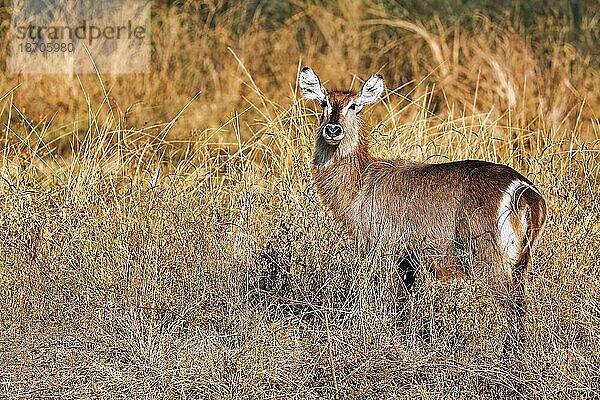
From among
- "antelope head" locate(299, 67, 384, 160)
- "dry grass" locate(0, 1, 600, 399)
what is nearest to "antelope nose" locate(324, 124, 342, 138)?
"antelope head" locate(299, 67, 384, 160)

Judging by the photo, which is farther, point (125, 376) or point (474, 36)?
point (474, 36)

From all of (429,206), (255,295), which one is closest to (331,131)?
(429,206)

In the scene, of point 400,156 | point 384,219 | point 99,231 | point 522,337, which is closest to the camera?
point 522,337

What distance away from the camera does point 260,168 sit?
19.5 ft

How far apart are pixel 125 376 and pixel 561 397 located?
1.63 meters

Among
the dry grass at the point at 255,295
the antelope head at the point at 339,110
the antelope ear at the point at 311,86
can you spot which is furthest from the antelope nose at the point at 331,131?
the dry grass at the point at 255,295

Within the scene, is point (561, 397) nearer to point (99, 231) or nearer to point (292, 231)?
point (292, 231)

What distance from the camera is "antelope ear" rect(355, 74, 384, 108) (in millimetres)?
4777

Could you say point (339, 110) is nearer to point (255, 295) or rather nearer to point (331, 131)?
point (331, 131)

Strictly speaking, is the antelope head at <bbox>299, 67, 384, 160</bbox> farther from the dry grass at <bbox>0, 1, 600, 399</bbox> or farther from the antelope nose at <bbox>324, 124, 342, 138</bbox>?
the dry grass at <bbox>0, 1, 600, 399</bbox>

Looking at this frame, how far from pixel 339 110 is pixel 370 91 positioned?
0.69 ft

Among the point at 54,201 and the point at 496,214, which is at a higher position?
the point at 496,214

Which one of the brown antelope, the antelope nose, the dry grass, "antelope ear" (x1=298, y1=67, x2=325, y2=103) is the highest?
"antelope ear" (x1=298, y1=67, x2=325, y2=103)

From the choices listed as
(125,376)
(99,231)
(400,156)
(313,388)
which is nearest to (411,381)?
(313,388)
